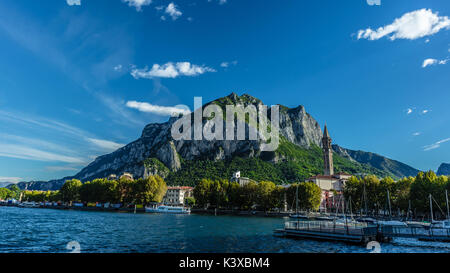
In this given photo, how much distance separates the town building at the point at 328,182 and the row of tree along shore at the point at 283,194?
5671 millimetres

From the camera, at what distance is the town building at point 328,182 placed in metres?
120

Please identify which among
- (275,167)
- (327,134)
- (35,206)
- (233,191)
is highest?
(327,134)

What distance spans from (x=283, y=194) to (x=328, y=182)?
1964 inches

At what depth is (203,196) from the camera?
108 m

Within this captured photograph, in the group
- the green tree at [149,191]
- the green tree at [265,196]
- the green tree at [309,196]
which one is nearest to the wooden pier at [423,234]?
the green tree at [309,196]

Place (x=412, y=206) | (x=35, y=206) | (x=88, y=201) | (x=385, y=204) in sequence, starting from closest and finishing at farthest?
(x=412, y=206)
(x=385, y=204)
(x=88, y=201)
(x=35, y=206)

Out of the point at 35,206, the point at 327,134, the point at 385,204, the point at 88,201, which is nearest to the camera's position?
the point at 385,204

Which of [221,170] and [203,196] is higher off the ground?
[221,170]

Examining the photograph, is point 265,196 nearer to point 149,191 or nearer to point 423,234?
point 149,191

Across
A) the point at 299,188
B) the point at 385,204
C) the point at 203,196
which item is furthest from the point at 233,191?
the point at 385,204

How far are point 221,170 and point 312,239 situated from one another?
159m

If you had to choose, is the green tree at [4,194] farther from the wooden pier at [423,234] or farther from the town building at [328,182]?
the wooden pier at [423,234]

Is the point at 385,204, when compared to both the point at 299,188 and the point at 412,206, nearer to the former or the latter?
the point at 412,206

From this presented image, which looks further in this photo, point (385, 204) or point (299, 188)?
point (299, 188)
